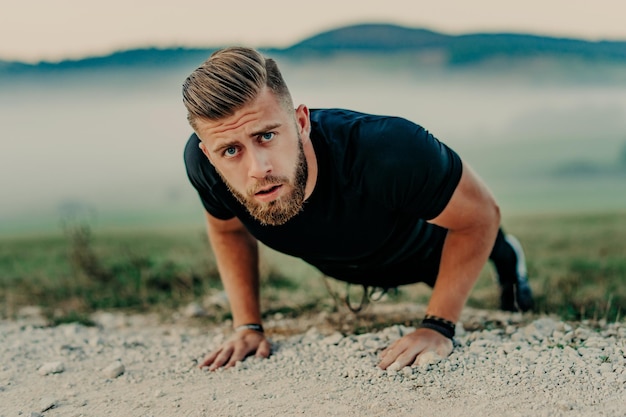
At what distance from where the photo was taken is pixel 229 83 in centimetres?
321

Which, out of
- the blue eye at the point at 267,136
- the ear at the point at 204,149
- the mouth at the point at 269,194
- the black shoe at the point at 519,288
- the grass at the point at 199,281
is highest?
the blue eye at the point at 267,136

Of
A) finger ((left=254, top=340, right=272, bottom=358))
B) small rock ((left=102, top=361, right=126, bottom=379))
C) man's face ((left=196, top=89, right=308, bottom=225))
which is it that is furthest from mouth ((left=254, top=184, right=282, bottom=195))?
small rock ((left=102, top=361, right=126, bottom=379))

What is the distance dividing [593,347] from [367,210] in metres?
1.25

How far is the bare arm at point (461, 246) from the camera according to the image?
3.46m

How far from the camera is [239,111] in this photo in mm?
3199

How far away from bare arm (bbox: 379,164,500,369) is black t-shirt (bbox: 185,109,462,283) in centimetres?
11

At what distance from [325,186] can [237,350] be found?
3.18ft

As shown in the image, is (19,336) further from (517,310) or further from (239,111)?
(517,310)

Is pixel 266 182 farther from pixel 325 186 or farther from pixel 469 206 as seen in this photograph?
pixel 469 206

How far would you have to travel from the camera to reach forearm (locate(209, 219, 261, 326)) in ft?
→ 13.5

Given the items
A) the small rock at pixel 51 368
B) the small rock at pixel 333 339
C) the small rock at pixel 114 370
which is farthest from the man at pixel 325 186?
the small rock at pixel 51 368

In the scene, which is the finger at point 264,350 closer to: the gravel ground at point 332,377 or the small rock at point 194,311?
the gravel ground at point 332,377

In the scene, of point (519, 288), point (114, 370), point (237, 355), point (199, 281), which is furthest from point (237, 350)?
point (199, 281)

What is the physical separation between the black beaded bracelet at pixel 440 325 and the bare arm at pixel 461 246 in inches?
1.0
